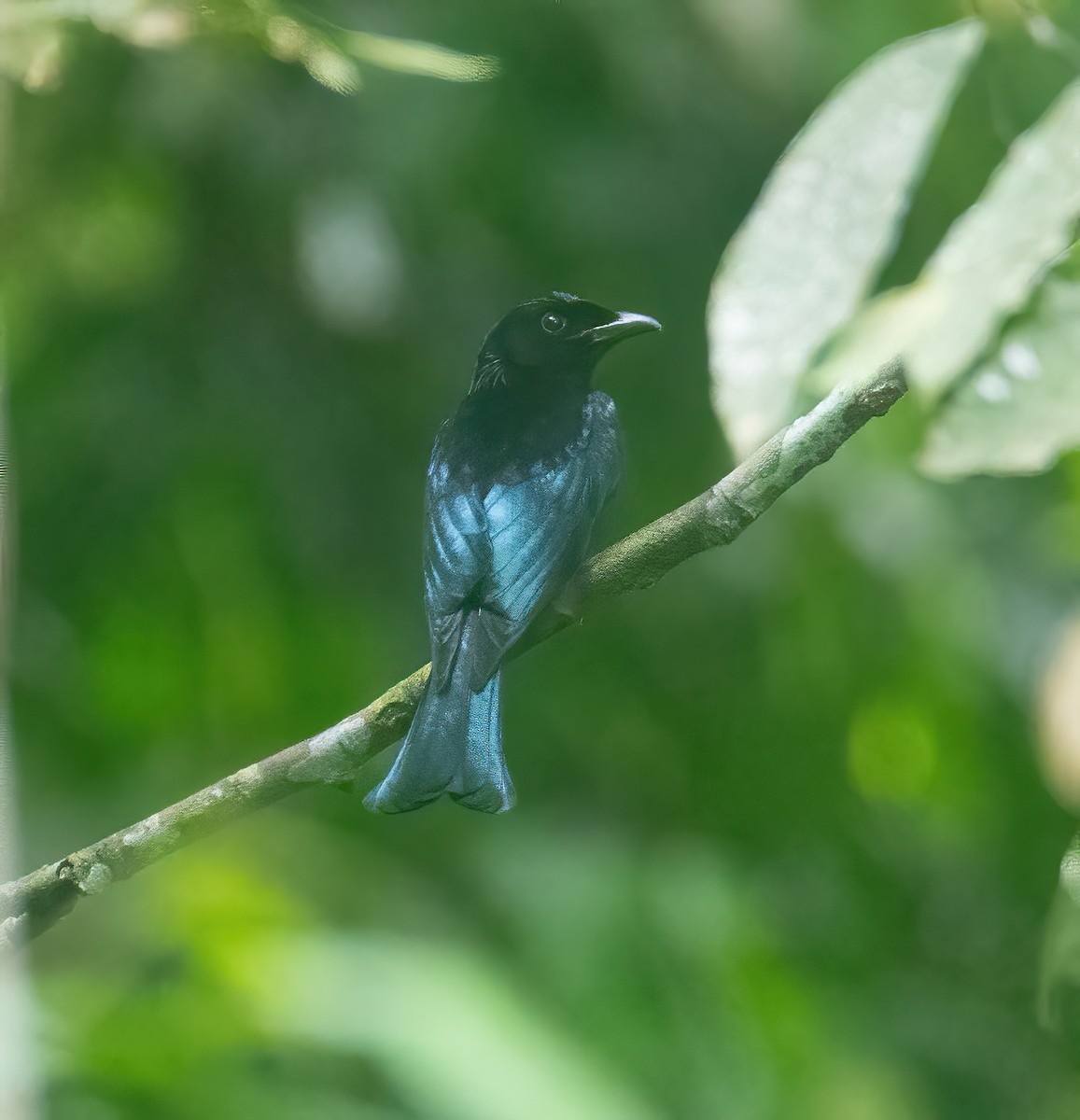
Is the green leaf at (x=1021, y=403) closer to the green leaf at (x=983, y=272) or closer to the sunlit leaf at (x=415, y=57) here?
the green leaf at (x=983, y=272)

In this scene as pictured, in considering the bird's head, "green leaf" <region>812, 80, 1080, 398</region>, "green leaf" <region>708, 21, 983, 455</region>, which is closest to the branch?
"green leaf" <region>708, 21, 983, 455</region>

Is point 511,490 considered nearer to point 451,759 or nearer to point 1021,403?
point 451,759

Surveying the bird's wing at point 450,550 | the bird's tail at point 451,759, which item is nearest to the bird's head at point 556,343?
the bird's wing at point 450,550

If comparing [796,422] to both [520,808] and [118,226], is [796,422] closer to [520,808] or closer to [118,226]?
[520,808]

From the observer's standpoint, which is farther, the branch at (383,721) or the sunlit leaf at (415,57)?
the sunlit leaf at (415,57)

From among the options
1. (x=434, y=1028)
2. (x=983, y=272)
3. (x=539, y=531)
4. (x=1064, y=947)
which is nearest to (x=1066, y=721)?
(x=1064, y=947)

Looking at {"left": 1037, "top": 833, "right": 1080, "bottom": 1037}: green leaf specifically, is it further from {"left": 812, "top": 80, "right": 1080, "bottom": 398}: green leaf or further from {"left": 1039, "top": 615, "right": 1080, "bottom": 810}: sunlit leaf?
{"left": 812, "top": 80, "right": 1080, "bottom": 398}: green leaf

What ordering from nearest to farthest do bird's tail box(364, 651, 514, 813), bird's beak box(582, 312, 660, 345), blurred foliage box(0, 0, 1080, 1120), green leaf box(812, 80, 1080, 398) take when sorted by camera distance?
green leaf box(812, 80, 1080, 398) < bird's tail box(364, 651, 514, 813) < bird's beak box(582, 312, 660, 345) < blurred foliage box(0, 0, 1080, 1120)
